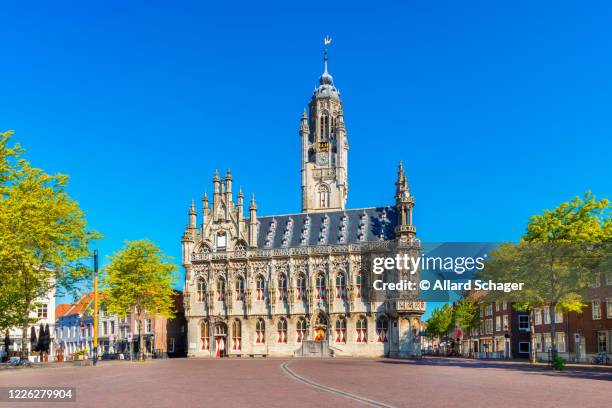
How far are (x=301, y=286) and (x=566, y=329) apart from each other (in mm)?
30689

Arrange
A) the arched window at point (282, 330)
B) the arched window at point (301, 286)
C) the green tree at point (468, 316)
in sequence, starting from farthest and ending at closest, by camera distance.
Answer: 1. the green tree at point (468, 316)
2. the arched window at point (282, 330)
3. the arched window at point (301, 286)

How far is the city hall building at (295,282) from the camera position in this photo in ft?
259

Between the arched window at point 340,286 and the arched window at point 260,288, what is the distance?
9723 mm

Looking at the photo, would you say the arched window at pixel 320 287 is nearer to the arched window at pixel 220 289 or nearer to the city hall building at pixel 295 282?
the city hall building at pixel 295 282

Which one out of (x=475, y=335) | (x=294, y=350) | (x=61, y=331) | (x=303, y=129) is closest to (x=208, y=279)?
(x=294, y=350)

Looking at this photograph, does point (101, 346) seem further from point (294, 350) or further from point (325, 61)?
point (325, 61)

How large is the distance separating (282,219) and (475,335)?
50653 millimetres

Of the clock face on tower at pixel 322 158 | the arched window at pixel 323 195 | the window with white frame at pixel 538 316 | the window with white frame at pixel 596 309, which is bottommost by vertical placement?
the window with white frame at pixel 538 316

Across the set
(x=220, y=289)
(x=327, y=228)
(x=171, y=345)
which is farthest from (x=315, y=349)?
(x=171, y=345)

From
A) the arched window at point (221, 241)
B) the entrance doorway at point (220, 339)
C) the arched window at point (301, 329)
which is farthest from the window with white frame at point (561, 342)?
the arched window at point (221, 241)

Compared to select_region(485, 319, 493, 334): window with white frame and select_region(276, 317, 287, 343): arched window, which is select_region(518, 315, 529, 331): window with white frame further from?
select_region(276, 317, 287, 343): arched window

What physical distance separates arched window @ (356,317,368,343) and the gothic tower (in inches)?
1045

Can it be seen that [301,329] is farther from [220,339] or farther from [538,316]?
[538,316]

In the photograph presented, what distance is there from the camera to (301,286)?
83188mm
